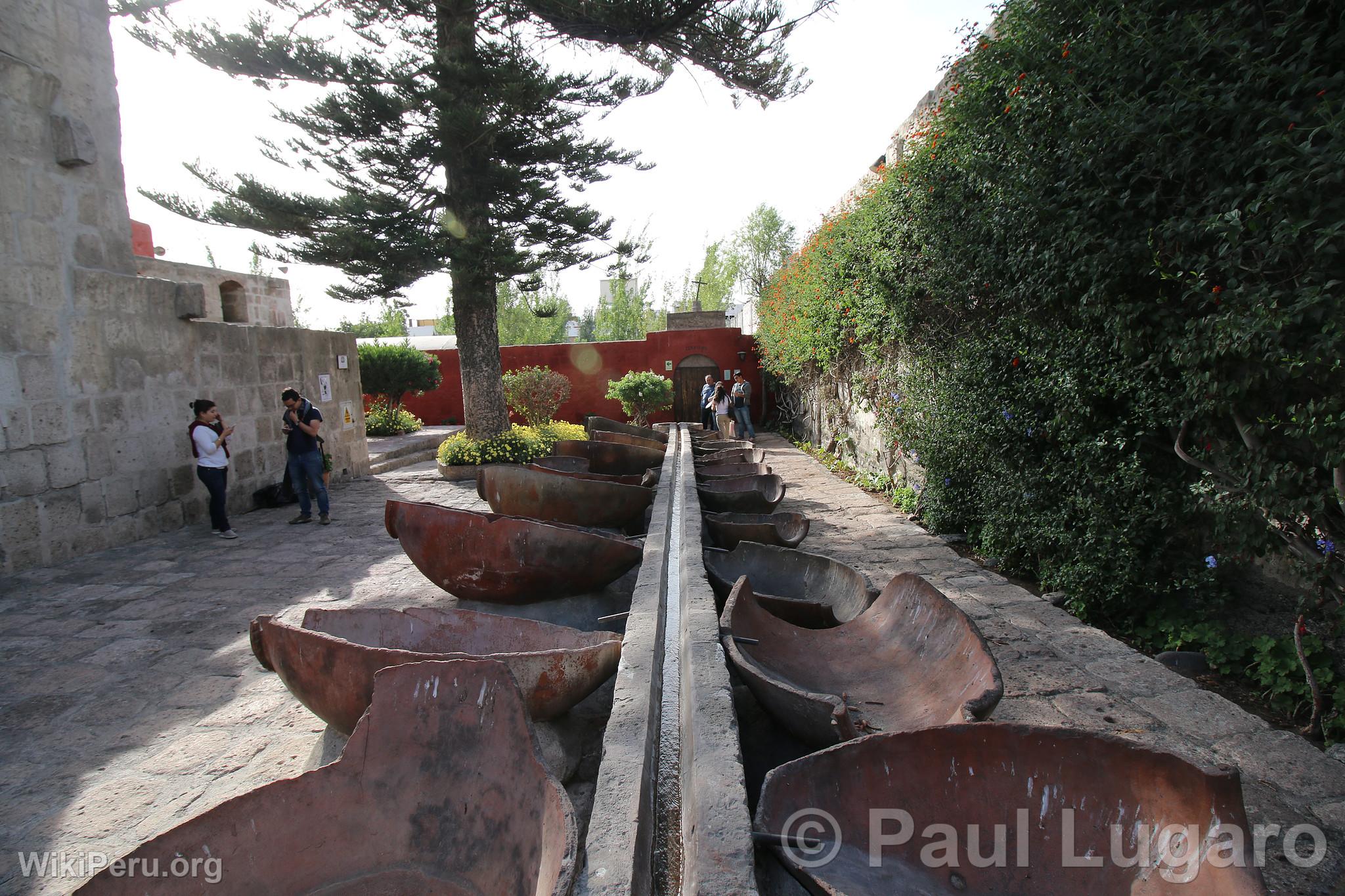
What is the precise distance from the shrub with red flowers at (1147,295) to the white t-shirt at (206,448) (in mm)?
6572

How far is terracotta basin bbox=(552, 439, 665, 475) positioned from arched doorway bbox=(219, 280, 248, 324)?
8.69m

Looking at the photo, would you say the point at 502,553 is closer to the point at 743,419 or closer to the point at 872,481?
the point at 872,481

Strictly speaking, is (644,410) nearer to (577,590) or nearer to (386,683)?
(577,590)

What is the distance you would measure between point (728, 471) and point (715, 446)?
2.27 meters

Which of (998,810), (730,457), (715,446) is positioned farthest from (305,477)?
(998,810)

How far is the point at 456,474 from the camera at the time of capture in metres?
9.38

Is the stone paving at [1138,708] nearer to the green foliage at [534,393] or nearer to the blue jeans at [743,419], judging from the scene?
the blue jeans at [743,419]

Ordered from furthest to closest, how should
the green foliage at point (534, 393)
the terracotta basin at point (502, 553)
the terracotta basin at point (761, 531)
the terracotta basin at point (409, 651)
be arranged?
the green foliage at point (534, 393) → the terracotta basin at point (761, 531) → the terracotta basin at point (502, 553) → the terracotta basin at point (409, 651)

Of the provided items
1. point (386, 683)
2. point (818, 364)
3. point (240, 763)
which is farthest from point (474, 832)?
point (818, 364)

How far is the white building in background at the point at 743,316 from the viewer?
22.7 metres

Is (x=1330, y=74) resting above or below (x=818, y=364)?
above

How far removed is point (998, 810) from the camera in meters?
1.59

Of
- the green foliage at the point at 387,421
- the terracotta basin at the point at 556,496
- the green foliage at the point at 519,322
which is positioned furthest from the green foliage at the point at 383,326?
the terracotta basin at the point at 556,496

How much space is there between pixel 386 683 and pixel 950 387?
524 centimetres
